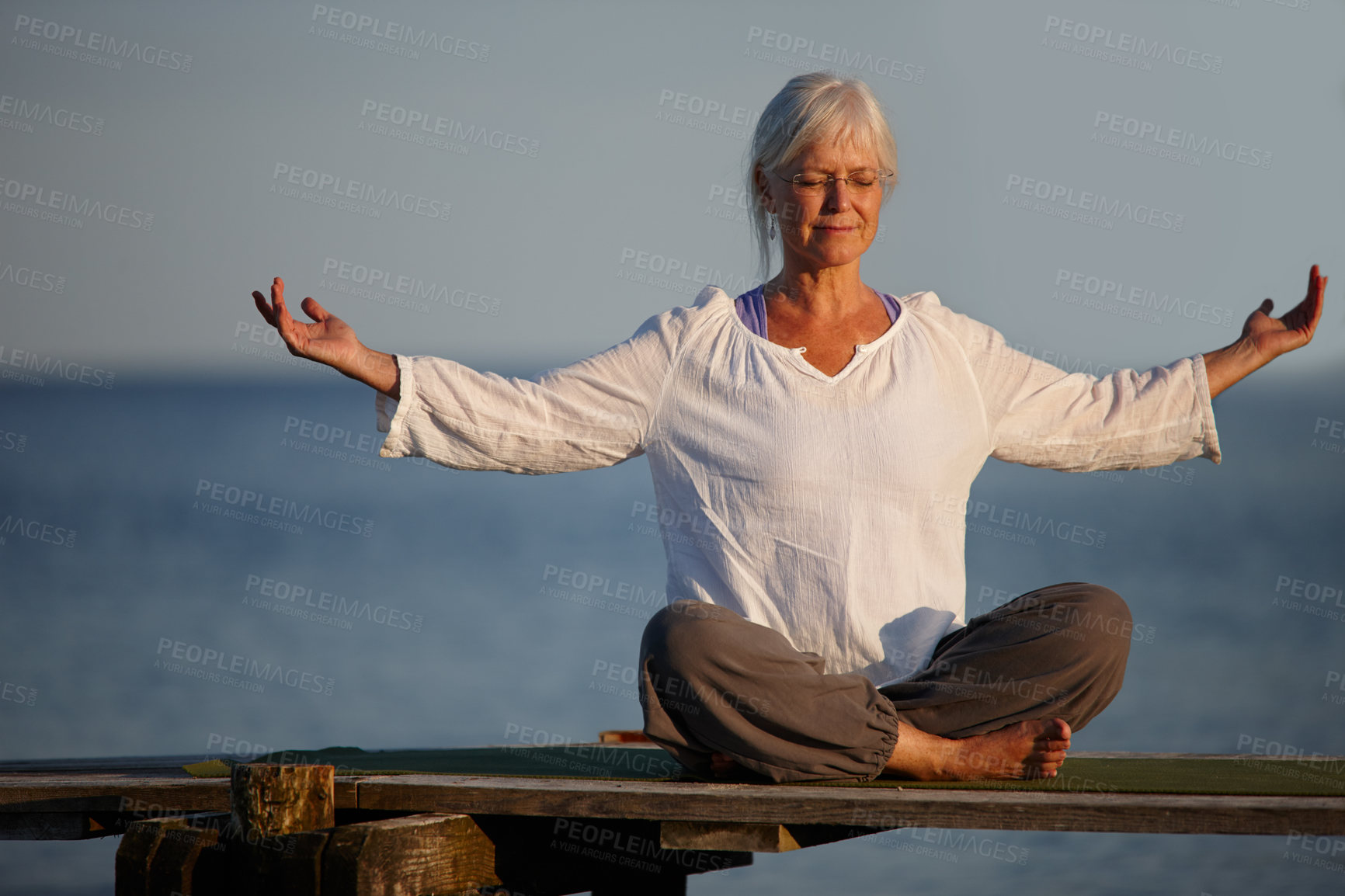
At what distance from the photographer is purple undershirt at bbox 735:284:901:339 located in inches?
124

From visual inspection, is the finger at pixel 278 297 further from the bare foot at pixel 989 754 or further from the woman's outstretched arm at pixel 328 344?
the bare foot at pixel 989 754

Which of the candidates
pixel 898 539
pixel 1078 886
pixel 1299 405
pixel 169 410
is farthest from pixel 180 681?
pixel 1299 405

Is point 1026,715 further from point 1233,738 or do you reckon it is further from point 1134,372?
point 1233,738

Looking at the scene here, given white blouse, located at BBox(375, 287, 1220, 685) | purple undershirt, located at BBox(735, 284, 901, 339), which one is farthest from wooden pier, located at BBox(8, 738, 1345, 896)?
purple undershirt, located at BBox(735, 284, 901, 339)

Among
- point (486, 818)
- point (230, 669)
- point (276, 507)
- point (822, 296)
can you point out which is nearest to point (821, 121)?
point (822, 296)

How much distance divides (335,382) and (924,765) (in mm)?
55289

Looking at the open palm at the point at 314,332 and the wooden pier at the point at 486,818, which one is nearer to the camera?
the wooden pier at the point at 486,818

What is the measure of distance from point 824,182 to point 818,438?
0.65 meters

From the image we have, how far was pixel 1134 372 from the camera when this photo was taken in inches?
127

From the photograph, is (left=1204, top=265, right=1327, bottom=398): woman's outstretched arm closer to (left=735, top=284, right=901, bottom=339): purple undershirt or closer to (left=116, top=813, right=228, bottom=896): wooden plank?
(left=735, top=284, right=901, bottom=339): purple undershirt

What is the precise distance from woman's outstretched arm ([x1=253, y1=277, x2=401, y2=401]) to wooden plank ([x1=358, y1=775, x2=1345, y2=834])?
934 millimetres

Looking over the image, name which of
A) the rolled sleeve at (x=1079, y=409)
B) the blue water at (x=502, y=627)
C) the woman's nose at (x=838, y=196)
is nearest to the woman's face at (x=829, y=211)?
the woman's nose at (x=838, y=196)

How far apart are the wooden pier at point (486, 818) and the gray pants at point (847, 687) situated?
0.09 meters

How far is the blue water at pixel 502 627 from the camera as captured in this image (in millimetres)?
6070
